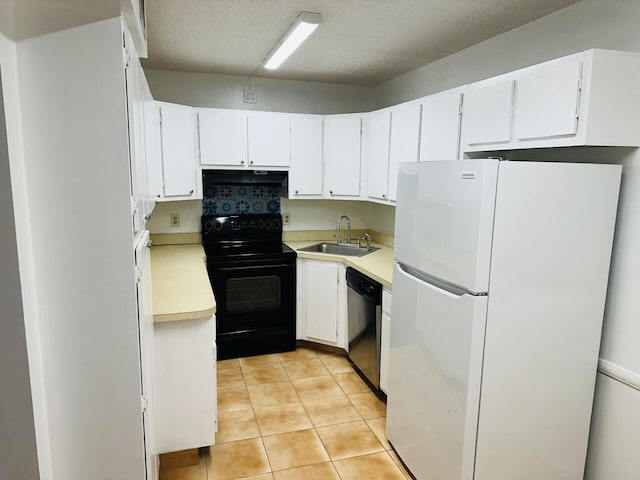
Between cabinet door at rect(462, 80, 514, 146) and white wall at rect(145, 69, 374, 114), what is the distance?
194cm

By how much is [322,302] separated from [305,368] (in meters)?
0.55

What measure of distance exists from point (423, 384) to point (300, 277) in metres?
1.77

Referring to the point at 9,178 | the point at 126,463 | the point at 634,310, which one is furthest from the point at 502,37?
the point at 126,463

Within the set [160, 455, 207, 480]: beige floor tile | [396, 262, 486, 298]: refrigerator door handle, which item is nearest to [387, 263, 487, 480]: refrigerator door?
[396, 262, 486, 298]: refrigerator door handle

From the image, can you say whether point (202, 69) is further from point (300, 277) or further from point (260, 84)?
point (300, 277)

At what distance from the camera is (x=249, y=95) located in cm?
385

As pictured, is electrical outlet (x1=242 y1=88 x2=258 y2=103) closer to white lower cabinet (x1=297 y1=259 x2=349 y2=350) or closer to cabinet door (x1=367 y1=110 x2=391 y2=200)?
cabinet door (x1=367 y1=110 x2=391 y2=200)

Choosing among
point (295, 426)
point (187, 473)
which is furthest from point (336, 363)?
point (187, 473)

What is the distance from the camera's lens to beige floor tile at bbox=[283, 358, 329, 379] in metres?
3.39

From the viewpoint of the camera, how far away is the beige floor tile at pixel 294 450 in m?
2.39

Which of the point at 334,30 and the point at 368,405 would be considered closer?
the point at 334,30

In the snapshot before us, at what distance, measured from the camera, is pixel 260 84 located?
3873mm

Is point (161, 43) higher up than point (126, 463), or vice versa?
point (161, 43)

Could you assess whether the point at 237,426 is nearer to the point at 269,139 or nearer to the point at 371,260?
the point at 371,260
